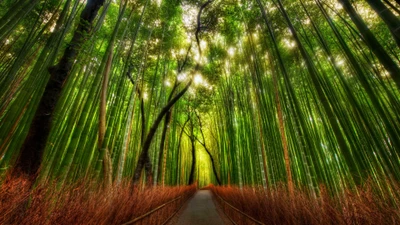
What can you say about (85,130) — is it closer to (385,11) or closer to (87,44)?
(87,44)

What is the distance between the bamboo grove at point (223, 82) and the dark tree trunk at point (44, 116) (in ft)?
0.04

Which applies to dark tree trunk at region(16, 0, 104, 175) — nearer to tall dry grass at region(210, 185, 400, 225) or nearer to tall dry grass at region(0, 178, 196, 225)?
tall dry grass at region(0, 178, 196, 225)

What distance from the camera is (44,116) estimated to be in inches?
70.3

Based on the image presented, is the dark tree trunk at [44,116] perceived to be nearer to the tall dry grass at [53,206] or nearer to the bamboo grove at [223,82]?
the bamboo grove at [223,82]

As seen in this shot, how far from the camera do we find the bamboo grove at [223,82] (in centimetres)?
159

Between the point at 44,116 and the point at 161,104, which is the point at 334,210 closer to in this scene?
the point at 44,116

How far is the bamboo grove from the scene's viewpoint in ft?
5.20

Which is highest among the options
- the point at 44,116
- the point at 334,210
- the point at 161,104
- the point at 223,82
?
the point at 223,82

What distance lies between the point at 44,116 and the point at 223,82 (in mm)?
5094

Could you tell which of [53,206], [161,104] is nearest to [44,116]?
[53,206]

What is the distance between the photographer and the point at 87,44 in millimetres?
2145

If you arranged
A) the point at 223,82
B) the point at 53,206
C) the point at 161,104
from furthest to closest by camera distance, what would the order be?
the point at 223,82 < the point at 161,104 < the point at 53,206

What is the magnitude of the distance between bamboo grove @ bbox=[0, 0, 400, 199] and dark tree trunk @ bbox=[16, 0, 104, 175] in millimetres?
11

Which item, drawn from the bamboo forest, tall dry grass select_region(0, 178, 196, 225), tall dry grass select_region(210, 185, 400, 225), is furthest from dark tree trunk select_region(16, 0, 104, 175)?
tall dry grass select_region(210, 185, 400, 225)
